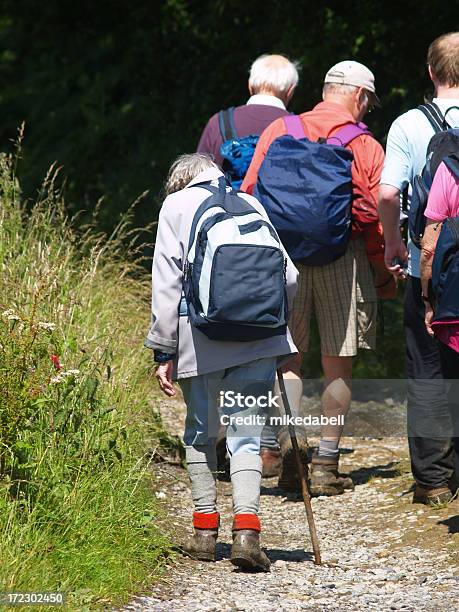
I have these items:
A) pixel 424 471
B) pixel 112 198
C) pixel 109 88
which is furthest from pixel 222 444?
pixel 109 88

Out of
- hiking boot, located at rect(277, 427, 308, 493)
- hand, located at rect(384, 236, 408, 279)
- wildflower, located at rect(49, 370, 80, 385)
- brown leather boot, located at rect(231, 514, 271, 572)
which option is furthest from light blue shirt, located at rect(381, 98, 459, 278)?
wildflower, located at rect(49, 370, 80, 385)

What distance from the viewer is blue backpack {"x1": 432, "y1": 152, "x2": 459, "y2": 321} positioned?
479 centimetres

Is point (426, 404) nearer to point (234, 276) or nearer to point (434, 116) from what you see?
point (434, 116)

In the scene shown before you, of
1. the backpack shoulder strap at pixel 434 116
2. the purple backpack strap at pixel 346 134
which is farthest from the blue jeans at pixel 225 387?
the purple backpack strap at pixel 346 134

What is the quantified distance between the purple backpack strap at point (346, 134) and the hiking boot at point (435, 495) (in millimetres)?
1738

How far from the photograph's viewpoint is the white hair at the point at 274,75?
261 inches

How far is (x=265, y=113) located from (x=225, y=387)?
2.17 m

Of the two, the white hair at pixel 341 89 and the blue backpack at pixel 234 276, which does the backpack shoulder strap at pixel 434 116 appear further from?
the blue backpack at pixel 234 276

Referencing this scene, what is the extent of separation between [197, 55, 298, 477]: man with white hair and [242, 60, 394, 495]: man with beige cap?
14.3 inches

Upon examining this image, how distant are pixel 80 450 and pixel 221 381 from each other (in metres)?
0.68

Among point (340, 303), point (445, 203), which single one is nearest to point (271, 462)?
point (340, 303)

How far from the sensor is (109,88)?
41.0 ft

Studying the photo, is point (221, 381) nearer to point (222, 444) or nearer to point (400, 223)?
point (400, 223)

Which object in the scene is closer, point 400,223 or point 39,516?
point 39,516
